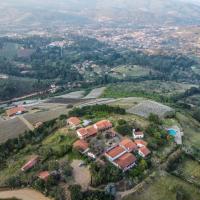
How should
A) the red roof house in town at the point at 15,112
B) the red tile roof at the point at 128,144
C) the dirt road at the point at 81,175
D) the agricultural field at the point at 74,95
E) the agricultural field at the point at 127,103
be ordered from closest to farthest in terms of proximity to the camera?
the dirt road at the point at 81,175 → the red tile roof at the point at 128,144 → the agricultural field at the point at 127,103 → the red roof house in town at the point at 15,112 → the agricultural field at the point at 74,95

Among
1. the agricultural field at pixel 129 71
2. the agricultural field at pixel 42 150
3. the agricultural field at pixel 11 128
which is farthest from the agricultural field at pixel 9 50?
the agricultural field at pixel 42 150

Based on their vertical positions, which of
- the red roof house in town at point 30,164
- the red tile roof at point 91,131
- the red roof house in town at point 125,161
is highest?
the red roof house in town at point 125,161

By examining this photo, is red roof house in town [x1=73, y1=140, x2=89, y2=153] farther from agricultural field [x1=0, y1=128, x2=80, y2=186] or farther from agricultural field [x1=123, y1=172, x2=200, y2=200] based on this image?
agricultural field [x1=123, y1=172, x2=200, y2=200]

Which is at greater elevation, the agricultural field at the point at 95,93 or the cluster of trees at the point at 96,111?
the cluster of trees at the point at 96,111

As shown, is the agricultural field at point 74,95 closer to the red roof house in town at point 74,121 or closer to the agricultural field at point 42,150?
the red roof house in town at point 74,121

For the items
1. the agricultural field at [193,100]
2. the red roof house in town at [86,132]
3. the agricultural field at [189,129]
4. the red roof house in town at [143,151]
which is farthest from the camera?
the agricultural field at [193,100]

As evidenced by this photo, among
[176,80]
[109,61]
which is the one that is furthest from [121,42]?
[176,80]

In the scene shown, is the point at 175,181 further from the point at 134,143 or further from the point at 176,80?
the point at 176,80
